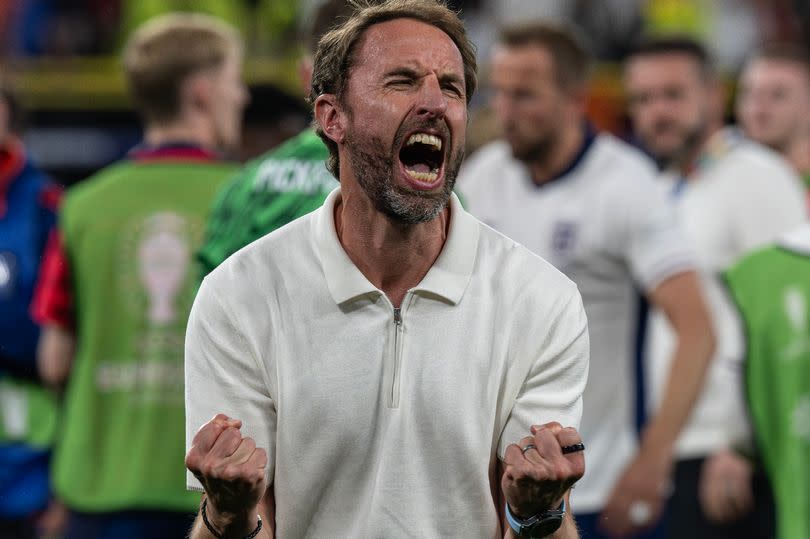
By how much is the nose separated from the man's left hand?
1.71ft

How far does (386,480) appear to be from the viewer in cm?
254

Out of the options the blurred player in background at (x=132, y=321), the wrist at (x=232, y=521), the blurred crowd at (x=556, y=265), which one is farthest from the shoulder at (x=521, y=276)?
the blurred player in background at (x=132, y=321)

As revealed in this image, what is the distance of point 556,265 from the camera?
499 cm

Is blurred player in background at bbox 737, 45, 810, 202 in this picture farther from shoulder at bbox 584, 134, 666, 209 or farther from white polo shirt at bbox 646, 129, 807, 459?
shoulder at bbox 584, 134, 666, 209

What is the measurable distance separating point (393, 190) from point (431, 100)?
158mm

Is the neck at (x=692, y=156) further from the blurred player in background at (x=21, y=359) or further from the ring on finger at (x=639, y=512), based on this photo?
the blurred player in background at (x=21, y=359)

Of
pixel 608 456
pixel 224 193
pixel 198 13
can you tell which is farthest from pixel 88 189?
pixel 198 13

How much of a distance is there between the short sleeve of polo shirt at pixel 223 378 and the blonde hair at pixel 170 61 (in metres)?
2.61

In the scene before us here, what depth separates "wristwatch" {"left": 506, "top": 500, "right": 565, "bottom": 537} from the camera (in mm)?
2473

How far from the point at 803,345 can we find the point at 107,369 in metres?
2.17

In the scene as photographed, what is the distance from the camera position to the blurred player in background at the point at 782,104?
737 cm

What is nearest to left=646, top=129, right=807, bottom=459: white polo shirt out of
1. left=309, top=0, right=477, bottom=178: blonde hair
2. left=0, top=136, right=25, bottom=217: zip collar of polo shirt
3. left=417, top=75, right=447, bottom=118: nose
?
left=0, top=136, right=25, bottom=217: zip collar of polo shirt

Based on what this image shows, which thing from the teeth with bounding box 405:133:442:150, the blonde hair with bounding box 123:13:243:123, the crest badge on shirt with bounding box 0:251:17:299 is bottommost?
the crest badge on shirt with bounding box 0:251:17:299

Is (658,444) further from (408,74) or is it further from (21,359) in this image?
(408,74)
